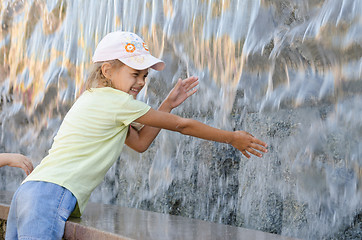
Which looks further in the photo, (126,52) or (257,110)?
(257,110)

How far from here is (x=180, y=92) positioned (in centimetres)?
304

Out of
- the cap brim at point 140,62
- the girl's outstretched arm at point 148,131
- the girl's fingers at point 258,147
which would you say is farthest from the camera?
the girl's outstretched arm at point 148,131

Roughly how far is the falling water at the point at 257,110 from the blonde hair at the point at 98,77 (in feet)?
2.88

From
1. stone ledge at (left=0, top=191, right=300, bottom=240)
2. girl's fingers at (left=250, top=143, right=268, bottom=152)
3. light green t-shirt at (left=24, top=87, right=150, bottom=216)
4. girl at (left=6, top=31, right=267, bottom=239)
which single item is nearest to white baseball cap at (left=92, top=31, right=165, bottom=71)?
girl at (left=6, top=31, right=267, bottom=239)

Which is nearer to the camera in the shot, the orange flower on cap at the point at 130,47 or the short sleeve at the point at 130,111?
the short sleeve at the point at 130,111

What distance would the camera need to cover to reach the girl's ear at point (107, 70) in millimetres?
2855

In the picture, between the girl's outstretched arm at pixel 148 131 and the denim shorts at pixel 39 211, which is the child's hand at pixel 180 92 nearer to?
the girl's outstretched arm at pixel 148 131

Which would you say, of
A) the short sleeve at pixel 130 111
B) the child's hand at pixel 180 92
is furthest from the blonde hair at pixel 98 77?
the child's hand at pixel 180 92

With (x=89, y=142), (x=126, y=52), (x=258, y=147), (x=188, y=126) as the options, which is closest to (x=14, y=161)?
(x=89, y=142)

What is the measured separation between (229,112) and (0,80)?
3.92m

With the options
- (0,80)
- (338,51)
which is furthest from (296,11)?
(0,80)

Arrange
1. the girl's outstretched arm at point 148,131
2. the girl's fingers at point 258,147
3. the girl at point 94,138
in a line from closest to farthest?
the girl's fingers at point 258,147
the girl at point 94,138
the girl's outstretched arm at point 148,131

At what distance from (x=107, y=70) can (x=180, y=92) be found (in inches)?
15.6

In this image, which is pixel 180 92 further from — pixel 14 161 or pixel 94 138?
pixel 14 161
